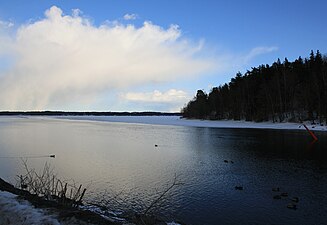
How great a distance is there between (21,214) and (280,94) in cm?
7025

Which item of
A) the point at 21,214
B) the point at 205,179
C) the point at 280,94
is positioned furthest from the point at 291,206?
the point at 280,94

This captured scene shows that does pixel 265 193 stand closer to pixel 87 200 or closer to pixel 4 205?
pixel 87 200

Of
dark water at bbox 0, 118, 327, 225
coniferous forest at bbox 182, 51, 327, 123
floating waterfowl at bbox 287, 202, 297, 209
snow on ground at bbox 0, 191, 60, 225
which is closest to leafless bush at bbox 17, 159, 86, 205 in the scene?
dark water at bbox 0, 118, 327, 225

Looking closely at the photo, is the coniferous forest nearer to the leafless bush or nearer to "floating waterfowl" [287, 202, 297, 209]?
"floating waterfowl" [287, 202, 297, 209]

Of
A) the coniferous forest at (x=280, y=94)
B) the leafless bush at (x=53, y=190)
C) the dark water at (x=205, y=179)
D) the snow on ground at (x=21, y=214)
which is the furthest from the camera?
the coniferous forest at (x=280, y=94)

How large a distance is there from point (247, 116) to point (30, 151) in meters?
65.0

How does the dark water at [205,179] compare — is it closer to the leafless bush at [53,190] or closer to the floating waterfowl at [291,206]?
the floating waterfowl at [291,206]

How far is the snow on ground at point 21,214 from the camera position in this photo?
6141mm

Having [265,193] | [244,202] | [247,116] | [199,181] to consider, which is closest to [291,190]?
[265,193]

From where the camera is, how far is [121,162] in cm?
2042

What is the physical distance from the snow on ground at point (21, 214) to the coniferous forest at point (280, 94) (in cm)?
5689

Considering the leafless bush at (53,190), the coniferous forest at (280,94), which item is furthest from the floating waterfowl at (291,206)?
the coniferous forest at (280,94)

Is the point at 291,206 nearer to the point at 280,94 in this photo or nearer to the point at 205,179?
the point at 205,179

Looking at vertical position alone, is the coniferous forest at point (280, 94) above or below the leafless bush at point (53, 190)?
above
